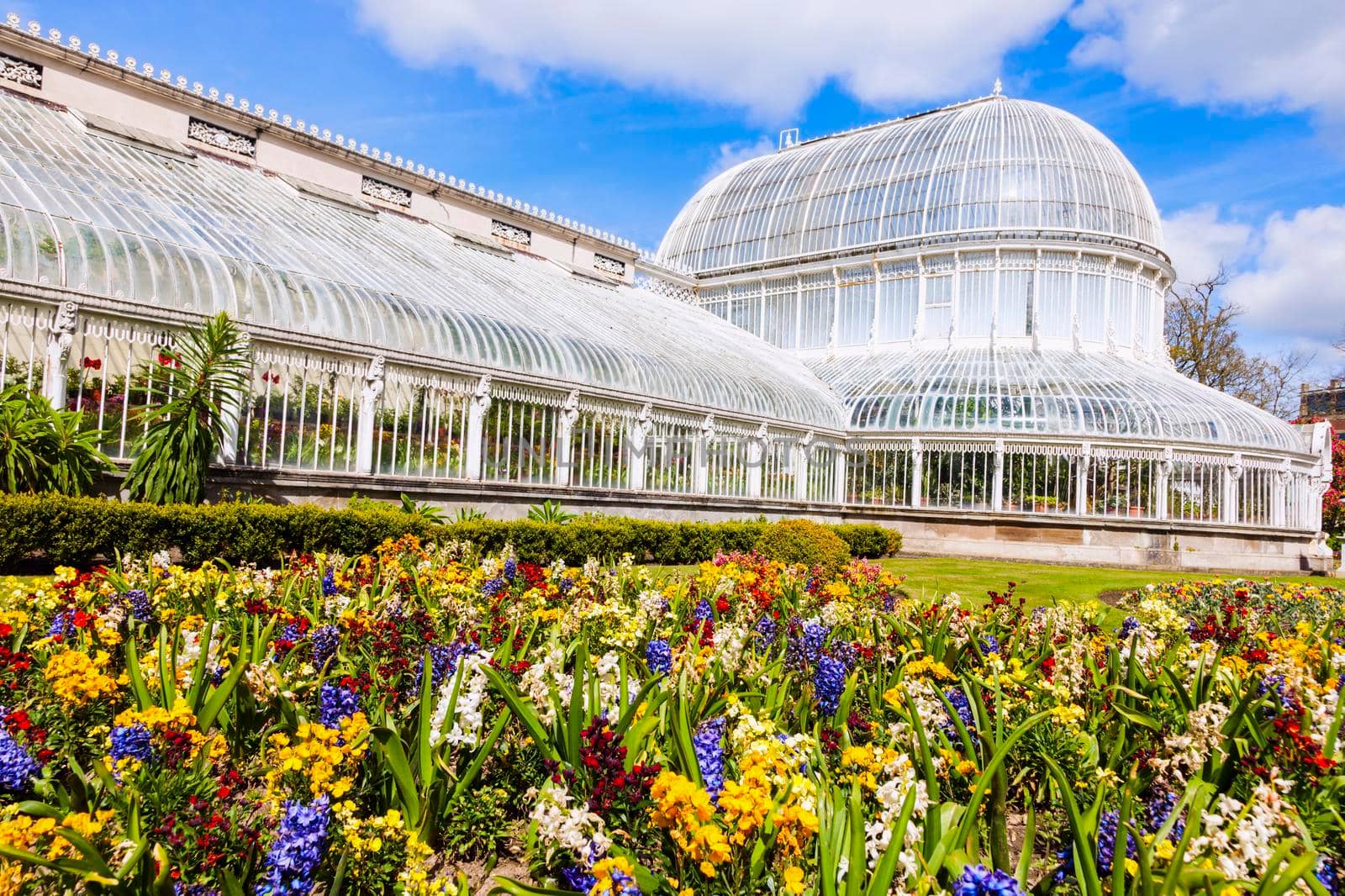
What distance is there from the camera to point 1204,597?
10750mm

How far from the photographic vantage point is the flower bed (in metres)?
3.06

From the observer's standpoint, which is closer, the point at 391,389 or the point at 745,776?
the point at 745,776

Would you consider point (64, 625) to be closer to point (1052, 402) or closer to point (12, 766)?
point (12, 766)

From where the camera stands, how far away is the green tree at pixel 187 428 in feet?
35.3

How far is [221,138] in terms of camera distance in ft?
64.3

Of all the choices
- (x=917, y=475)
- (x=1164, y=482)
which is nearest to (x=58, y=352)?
(x=917, y=475)

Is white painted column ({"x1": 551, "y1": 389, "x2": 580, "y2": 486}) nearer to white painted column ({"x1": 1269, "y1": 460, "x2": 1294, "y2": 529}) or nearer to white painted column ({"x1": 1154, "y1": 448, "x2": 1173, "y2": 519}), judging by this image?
white painted column ({"x1": 1154, "y1": 448, "x2": 1173, "y2": 519})

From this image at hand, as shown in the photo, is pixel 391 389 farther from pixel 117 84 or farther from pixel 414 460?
pixel 117 84

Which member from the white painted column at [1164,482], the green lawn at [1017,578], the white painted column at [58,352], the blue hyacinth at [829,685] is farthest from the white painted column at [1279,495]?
the white painted column at [58,352]

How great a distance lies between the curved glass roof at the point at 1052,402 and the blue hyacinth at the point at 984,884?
898 inches

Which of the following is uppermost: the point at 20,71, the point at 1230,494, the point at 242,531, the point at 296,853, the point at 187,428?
the point at 20,71

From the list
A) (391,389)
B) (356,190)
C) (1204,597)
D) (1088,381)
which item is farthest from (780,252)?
(1204,597)

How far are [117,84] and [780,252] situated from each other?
22.2 meters

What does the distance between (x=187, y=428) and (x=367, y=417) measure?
3592 millimetres
